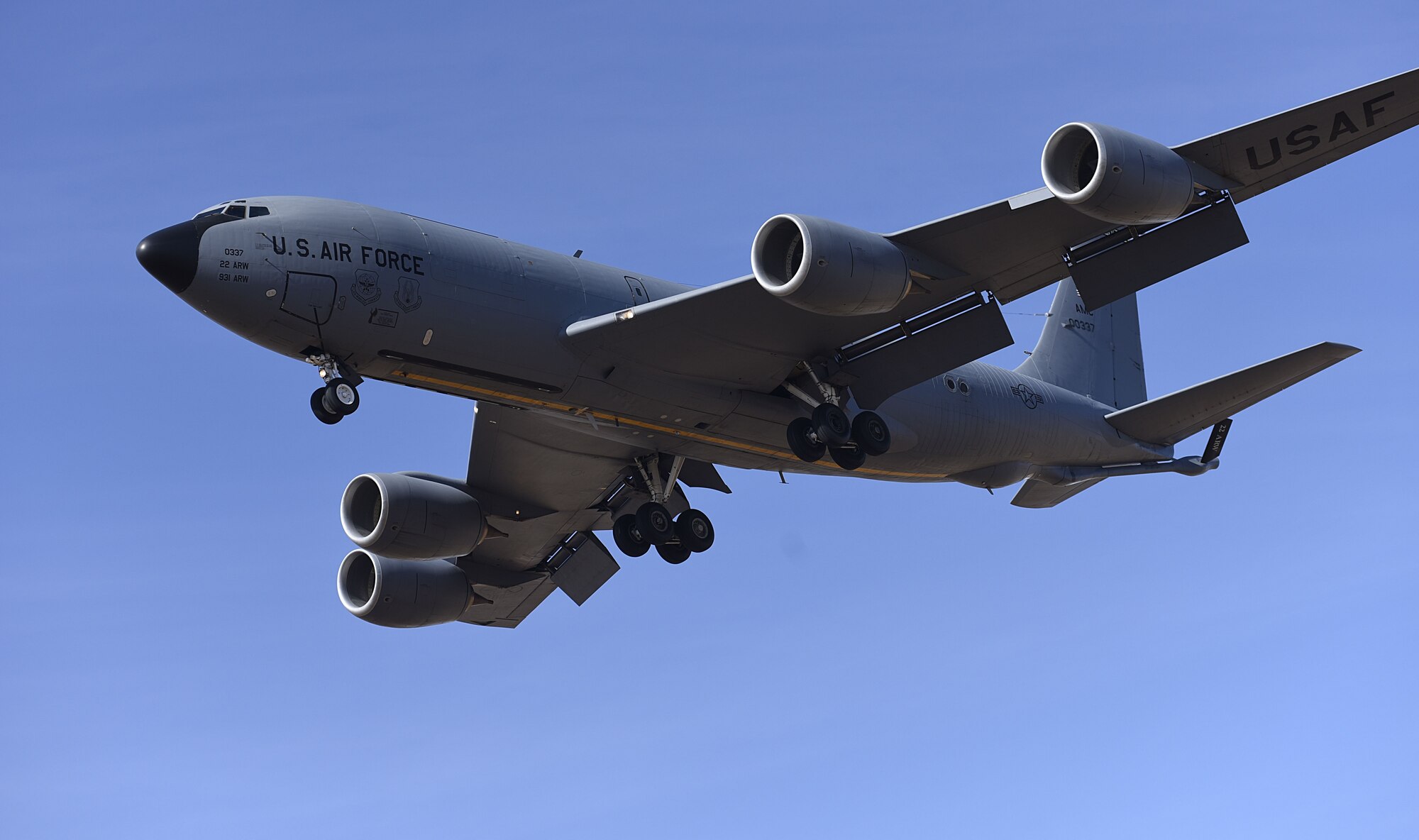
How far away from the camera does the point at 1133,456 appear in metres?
35.5

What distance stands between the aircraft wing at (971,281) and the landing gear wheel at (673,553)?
14.0 feet

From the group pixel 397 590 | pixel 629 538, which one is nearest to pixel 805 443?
pixel 629 538

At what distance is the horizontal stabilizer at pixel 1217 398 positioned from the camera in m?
29.8

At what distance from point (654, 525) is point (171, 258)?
1113 cm

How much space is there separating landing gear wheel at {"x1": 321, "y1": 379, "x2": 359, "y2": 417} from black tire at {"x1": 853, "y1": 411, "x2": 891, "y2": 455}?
8951mm

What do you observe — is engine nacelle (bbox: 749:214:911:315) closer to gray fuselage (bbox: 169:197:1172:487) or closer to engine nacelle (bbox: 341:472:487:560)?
gray fuselage (bbox: 169:197:1172:487)

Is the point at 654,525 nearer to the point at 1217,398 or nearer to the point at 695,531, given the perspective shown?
the point at 695,531

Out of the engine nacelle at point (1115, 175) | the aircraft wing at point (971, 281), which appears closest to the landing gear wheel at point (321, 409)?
the aircraft wing at point (971, 281)

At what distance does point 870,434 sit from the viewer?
28.2 m

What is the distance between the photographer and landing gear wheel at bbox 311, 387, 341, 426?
2452 centimetres

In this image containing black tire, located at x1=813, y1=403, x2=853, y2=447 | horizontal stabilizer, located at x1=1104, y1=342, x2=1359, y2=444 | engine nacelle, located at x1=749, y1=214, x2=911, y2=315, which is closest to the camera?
engine nacelle, located at x1=749, y1=214, x2=911, y2=315

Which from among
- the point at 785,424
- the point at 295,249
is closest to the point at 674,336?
the point at 785,424

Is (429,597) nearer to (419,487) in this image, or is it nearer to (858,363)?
(419,487)

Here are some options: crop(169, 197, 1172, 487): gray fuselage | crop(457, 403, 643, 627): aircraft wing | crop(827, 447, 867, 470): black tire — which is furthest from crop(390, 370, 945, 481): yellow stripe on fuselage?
crop(457, 403, 643, 627): aircraft wing
